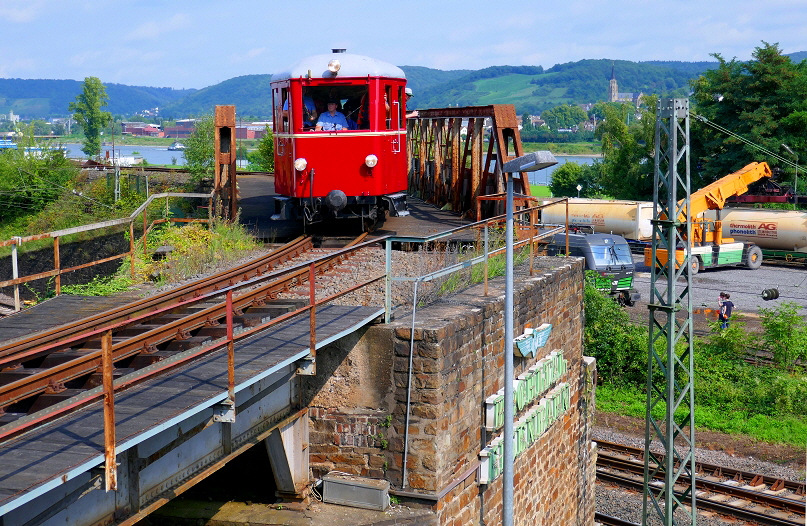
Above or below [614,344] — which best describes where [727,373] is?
below

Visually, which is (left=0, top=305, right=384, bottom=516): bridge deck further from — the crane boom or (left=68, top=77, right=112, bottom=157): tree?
(left=68, top=77, right=112, bottom=157): tree

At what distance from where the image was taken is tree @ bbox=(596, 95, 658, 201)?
178 feet

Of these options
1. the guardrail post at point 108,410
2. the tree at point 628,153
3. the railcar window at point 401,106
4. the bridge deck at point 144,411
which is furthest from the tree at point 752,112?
the guardrail post at point 108,410

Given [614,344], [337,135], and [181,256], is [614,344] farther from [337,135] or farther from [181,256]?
[181,256]

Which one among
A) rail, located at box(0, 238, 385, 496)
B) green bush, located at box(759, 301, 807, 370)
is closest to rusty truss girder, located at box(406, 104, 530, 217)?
rail, located at box(0, 238, 385, 496)

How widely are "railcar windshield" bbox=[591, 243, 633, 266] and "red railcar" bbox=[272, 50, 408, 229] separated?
1778 centimetres

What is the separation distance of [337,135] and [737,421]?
1249 cm

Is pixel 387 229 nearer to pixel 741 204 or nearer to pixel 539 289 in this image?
pixel 539 289

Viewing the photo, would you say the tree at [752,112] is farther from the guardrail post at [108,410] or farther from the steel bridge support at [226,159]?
the guardrail post at [108,410]

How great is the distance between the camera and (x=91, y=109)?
263ft

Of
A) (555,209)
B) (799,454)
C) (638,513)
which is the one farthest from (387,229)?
(555,209)

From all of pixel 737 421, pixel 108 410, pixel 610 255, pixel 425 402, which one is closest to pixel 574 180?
pixel 610 255

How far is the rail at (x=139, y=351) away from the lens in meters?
5.03

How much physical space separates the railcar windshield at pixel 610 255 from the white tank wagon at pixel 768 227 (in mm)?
10279
